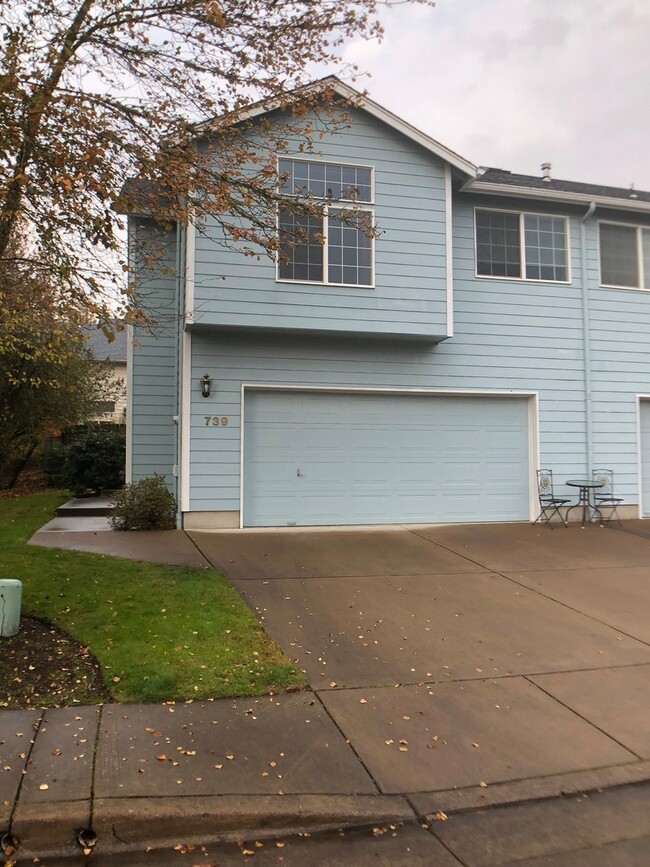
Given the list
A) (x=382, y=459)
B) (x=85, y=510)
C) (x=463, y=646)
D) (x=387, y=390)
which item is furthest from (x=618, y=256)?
(x=85, y=510)

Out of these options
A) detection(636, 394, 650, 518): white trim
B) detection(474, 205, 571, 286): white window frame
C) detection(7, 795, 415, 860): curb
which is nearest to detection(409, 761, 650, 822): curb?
detection(7, 795, 415, 860): curb

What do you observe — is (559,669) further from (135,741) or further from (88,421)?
(88,421)

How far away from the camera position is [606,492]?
11867 millimetres

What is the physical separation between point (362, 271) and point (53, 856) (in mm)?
9192

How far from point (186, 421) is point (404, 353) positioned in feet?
13.2

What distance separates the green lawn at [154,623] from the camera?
167 inches

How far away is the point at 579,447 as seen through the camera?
465 inches

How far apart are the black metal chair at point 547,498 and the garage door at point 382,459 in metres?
0.27

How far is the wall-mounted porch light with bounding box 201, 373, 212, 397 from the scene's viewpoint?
1005 centimetres

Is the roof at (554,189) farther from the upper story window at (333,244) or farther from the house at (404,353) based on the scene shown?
the upper story window at (333,244)

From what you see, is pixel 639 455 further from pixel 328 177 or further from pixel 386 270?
pixel 328 177

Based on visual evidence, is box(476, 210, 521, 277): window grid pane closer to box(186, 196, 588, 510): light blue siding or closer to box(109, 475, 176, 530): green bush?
box(186, 196, 588, 510): light blue siding

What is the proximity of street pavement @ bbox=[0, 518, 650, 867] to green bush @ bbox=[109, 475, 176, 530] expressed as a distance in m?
4.13

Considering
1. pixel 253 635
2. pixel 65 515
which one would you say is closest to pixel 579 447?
pixel 253 635
